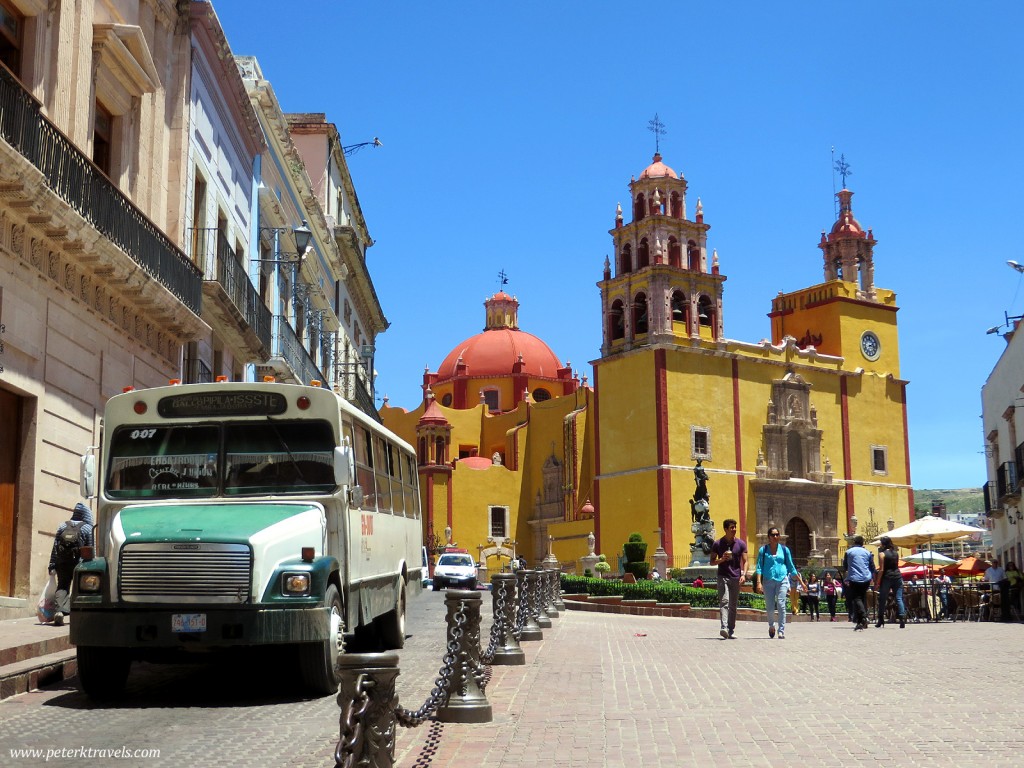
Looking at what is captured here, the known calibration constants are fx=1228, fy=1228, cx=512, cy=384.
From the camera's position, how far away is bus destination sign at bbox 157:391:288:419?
9.84 meters

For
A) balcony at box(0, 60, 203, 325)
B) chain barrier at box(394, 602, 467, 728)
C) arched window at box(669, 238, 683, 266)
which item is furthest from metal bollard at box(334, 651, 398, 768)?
arched window at box(669, 238, 683, 266)

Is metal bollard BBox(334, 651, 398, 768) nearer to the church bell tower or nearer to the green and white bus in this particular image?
the green and white bus

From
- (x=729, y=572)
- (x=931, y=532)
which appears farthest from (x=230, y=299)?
(x=931, y=532)

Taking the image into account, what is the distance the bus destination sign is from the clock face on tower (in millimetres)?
50749

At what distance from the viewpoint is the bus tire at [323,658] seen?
903cm

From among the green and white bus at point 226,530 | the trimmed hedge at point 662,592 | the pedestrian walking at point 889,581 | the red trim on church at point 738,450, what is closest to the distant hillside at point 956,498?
the red trim on church at point 738,450

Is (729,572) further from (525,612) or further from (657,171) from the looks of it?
(657,171)

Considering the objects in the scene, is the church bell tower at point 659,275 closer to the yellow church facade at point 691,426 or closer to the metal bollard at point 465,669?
the yellow church facade at point 691,426

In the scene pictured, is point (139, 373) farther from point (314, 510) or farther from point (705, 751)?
point (705, 751)

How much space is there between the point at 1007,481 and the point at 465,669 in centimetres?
2774

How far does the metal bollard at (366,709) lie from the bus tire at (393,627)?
7733 millimetres

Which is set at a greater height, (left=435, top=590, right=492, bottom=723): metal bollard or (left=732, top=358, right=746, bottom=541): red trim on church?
(left=732, top=358, right=746, bottom=541): red trim on church

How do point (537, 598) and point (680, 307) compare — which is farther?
point (680, 307)

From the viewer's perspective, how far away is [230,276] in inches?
856
